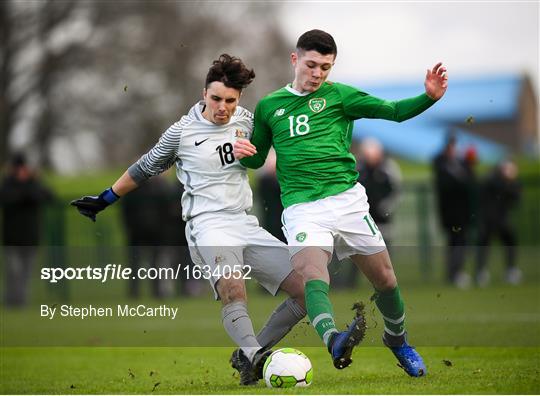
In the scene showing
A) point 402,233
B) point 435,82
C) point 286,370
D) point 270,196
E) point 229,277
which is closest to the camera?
point 286,370

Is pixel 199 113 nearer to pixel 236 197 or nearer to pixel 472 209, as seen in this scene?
pixel 236 197

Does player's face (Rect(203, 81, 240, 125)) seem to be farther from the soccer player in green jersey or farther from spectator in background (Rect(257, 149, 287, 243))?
spectator in background (Rect(257, 149, 287, 243))

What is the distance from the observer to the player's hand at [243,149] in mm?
7285

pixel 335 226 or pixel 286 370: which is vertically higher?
pixel 335 226

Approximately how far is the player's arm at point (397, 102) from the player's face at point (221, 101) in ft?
2.48

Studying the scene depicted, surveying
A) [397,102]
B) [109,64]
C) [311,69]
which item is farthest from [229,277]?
[109,64]

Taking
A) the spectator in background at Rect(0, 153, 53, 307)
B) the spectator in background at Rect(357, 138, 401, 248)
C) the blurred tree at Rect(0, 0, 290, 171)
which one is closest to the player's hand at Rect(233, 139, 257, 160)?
the spectator in background at Rect(357, 138, 401, 248)

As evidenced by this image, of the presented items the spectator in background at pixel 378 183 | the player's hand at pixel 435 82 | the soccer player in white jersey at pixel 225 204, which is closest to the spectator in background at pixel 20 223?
the spectator in background at pixel 378 183

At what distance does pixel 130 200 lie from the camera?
56.2 feet

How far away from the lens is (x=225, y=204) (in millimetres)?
7605

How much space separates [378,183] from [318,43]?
931cm

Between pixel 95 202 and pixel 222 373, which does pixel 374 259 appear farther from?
pixel 95 202

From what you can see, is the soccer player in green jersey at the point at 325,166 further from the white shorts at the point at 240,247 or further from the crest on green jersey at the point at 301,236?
the white shorts at the point at 240,247

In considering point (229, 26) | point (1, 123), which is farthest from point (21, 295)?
point (229, 26)
